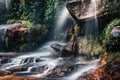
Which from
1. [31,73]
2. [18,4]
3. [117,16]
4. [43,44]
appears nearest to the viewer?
[31,73]

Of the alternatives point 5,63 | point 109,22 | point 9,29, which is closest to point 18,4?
point 9,29

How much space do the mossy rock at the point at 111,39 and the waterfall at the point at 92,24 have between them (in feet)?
2.74

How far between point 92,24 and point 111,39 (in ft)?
7.62

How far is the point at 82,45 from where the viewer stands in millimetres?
13953

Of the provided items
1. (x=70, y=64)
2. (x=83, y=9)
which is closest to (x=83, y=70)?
(x=70, y=64)

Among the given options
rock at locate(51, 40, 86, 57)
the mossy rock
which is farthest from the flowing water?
the mossy rock

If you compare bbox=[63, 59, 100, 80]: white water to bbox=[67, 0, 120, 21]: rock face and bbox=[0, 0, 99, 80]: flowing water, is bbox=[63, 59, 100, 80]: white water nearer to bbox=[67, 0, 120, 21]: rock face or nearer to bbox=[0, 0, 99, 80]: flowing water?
bbox=[0, 0, 99, 80]: flowing water

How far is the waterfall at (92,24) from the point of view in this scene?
44.4ft

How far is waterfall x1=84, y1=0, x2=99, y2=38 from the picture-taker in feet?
44.4

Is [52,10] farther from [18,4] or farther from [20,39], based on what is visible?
[18,4]

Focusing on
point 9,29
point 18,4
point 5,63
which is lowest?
point 5,63

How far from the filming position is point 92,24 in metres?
14.1

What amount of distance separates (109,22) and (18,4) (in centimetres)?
947

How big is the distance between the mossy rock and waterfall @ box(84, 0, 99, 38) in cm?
84
